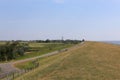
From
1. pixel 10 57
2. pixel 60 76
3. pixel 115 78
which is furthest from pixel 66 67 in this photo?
pixel 10 57

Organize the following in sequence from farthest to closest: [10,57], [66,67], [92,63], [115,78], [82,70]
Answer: [10,57]
[92,63]
[66,67]
[82,70]
[115,78]

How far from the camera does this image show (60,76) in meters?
21.9

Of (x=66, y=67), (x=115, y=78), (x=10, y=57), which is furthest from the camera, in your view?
(x=10, y=57)

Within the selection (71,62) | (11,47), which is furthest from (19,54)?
(71,62)

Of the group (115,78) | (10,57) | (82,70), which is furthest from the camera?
(10,57)

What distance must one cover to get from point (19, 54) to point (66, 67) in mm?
72370

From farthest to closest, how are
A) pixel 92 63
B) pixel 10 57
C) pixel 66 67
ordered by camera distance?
1. pixel 10 57
2. pixel 92 63
3. pixel 66 67

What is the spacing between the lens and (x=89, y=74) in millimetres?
22453

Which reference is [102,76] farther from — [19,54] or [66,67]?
[19,54]

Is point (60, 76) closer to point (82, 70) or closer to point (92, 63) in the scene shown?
point (82, 70)

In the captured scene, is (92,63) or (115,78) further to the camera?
(92,63)

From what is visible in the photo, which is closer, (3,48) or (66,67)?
(66,67)

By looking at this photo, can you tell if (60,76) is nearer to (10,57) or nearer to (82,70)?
(82,70)

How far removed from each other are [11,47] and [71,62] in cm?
7091
